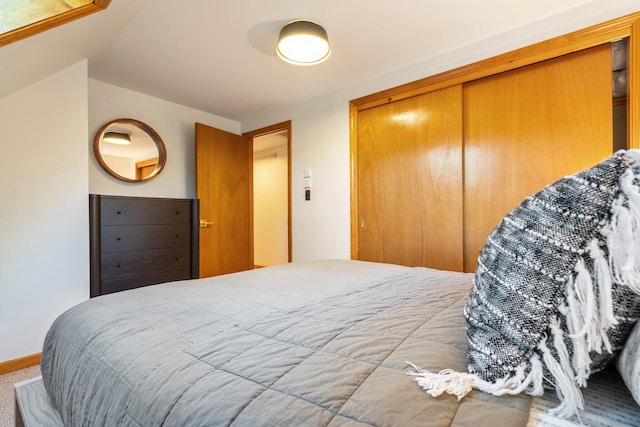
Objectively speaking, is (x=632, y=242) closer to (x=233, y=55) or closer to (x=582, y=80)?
(x=582, y=80)

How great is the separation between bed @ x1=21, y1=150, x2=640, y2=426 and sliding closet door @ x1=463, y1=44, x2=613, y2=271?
70.2 inches

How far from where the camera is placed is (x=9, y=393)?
1720 millimetres

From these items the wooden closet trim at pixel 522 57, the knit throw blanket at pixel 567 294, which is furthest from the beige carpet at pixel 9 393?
the wooden closet trim at pixel 522 57

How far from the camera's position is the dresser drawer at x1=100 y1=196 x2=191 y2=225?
246 cm

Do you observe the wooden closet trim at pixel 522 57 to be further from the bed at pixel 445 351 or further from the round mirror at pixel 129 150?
the round mirror at pixel 129 150

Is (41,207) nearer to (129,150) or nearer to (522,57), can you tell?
(129,150)

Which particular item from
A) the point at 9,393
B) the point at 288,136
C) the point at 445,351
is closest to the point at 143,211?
the point at 9,393

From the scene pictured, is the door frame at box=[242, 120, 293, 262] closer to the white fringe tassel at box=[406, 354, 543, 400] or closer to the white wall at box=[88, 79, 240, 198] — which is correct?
the white wall at box=[88, 79, 240, 198]

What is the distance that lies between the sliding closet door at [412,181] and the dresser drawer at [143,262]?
1837mm

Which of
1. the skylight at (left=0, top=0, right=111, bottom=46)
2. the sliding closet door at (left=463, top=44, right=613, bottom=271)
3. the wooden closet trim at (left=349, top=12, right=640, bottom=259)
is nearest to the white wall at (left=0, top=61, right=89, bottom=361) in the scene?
the skylight at (left=0, top=0, right=111, bottom=46)

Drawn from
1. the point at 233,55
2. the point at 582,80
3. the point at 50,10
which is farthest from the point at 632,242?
the point at 233,55

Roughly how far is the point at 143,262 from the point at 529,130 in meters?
3.38

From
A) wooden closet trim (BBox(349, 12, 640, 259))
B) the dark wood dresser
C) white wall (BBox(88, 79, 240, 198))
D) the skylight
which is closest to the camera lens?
the skylight

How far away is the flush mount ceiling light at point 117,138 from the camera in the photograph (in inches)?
115
